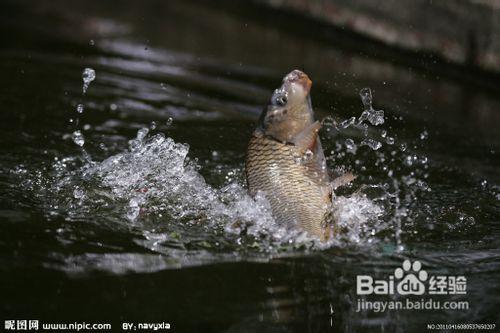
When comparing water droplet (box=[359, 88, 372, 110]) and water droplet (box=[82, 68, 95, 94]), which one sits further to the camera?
water droplet (box=[82, 68, 95, 94])

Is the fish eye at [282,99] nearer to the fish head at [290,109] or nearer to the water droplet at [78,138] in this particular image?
the fish head at [290,109]

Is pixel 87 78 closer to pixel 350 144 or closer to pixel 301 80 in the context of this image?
pixel 350 144

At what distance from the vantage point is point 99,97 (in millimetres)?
6910

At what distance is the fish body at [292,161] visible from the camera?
3.58 meters

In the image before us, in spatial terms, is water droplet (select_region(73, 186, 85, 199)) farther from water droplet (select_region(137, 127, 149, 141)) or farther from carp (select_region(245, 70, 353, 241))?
carp (select_region(245, 70, 353, 241))

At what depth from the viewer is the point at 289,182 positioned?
12.1ft

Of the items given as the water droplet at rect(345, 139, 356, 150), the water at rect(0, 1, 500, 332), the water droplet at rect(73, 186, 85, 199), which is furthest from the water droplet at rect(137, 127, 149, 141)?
the water droplet at rect(345, 139, 356, 150)

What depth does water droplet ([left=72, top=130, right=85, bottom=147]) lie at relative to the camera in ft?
18.2

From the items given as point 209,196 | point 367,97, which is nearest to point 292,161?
point 209,196

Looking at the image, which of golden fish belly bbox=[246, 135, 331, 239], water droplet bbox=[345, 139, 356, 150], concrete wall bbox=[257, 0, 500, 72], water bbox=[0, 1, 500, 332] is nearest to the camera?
water bbox=[0, 1, 500, 332]

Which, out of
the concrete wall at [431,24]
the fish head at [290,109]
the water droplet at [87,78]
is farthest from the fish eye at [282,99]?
the concrete wall at [431,24]

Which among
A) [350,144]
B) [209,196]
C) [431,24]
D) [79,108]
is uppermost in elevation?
[431,24]

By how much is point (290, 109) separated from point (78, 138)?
2506mm

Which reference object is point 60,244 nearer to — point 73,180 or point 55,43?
point 73,180
